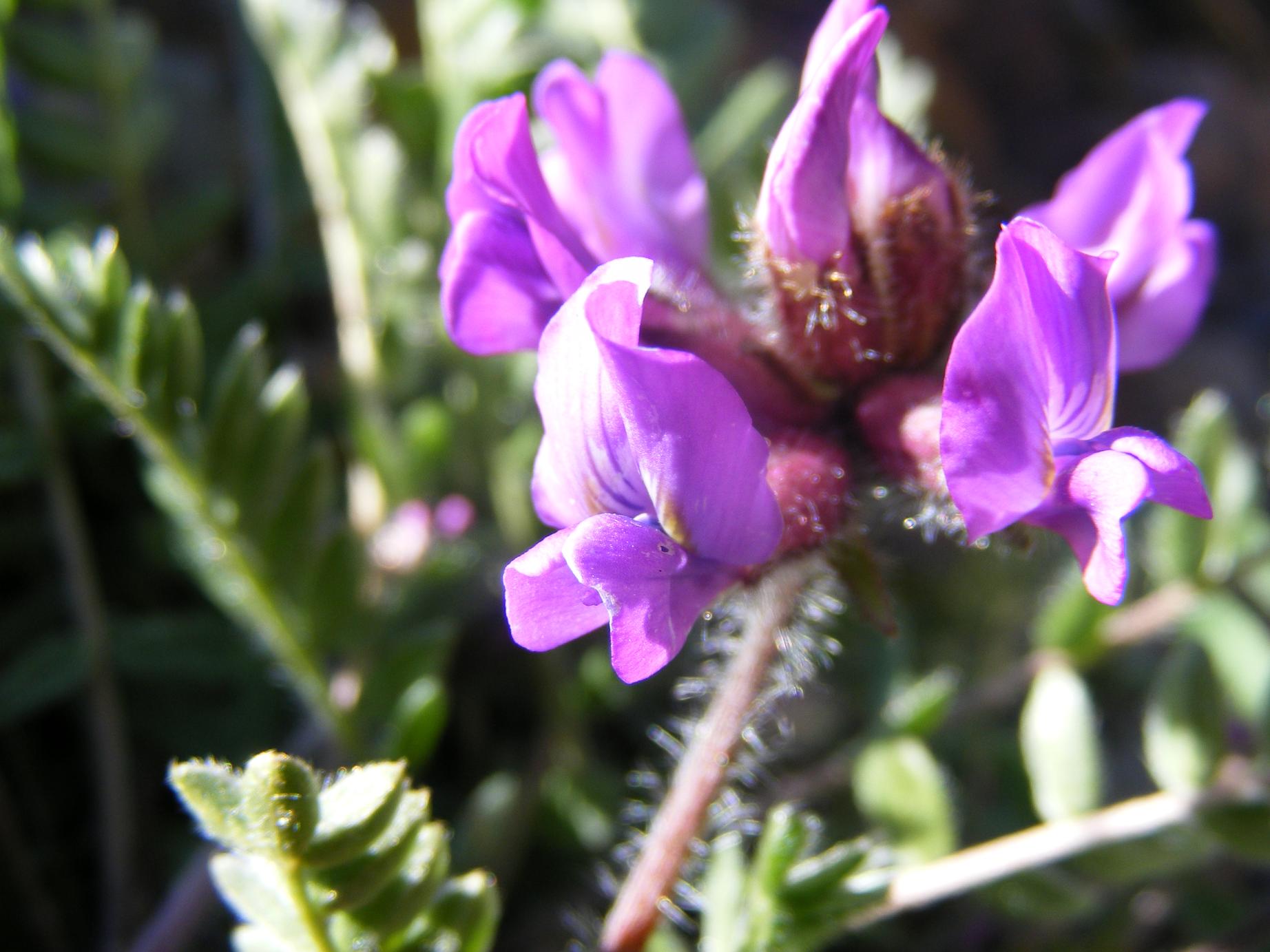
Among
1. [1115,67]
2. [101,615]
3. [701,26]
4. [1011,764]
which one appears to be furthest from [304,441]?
[1115,67]

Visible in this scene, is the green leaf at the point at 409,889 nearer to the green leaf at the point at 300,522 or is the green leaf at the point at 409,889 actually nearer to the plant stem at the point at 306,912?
the plant stem at the point at 306,912

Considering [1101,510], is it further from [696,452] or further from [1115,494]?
[696,452]

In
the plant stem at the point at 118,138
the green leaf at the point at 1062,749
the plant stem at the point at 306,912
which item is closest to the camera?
the plant stem at the point at 306,912

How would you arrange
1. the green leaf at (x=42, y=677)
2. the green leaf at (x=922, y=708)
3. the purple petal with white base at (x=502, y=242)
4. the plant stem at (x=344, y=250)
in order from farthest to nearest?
the plant stem at (x=344, y=250) → the green leaf at (x=42, y=677) → the green leaf at (x=922, y=708) → the purple petal with white base at (x=502, y=242)

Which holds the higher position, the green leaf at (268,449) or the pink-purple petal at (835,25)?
the green leaf at (268,449)

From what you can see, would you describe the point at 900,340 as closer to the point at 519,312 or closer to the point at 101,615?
the point at 519,312

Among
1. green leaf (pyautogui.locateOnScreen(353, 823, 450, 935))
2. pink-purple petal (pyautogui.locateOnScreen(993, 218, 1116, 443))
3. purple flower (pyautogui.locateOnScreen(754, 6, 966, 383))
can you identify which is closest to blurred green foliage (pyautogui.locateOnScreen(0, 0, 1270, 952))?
green leaf (pyautogui.locateOnScreen(353, 823, 450, 935))

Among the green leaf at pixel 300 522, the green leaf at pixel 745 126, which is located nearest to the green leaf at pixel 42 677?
the green leaf at pixel 300 522

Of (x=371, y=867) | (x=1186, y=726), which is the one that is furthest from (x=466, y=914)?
(x=1186, y=726)
